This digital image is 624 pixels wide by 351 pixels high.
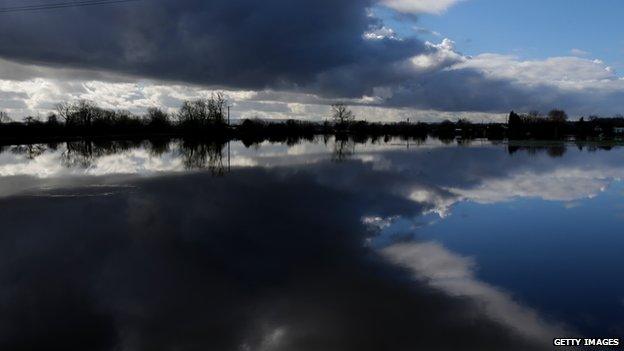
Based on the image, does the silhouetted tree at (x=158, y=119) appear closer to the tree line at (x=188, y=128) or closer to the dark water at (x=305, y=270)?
the tree line at (x=188, y=128)

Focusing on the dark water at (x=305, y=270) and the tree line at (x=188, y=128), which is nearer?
the dark water at (x=305, y=270)

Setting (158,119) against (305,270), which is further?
(158,119)

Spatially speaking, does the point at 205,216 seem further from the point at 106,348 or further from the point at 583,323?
the point at 583,323

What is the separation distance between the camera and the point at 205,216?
15992 mm

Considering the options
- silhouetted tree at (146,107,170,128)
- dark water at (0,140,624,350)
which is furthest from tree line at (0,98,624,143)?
dark water at (0,140,624,350)

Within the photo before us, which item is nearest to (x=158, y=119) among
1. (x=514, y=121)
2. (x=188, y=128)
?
(x=188, y=128)

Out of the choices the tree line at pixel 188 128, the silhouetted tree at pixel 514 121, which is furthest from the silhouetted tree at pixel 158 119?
the silhouetted tree at pixel 514 121

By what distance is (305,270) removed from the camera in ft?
33.7

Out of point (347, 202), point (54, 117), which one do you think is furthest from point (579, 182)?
point (54, 117)

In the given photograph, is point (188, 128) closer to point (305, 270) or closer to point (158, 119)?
point (158, 119)

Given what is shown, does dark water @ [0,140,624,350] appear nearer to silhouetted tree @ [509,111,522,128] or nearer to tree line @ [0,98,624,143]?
tree line @ [0,98,624,143]

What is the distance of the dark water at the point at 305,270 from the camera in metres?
7.26

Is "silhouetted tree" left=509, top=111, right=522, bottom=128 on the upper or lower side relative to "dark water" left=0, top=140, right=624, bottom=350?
upper

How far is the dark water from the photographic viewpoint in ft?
23.8
